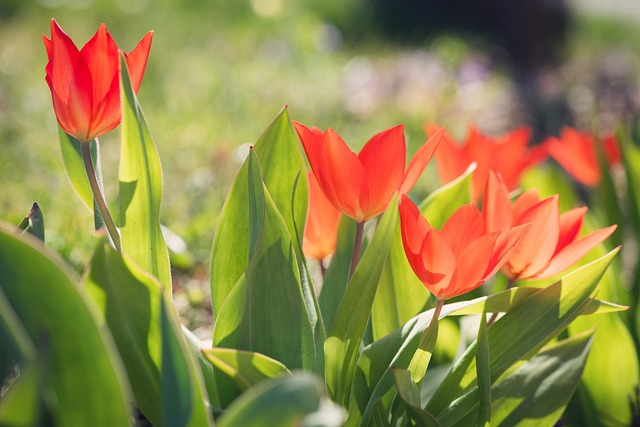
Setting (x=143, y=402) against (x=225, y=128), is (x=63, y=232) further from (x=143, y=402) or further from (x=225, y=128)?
(x=225, y=128)

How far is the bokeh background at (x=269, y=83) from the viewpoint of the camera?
8.39 feet

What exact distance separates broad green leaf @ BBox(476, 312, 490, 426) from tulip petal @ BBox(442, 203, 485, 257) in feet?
0.30

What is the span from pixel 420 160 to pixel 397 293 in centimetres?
26

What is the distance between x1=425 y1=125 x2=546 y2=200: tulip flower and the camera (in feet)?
4.67

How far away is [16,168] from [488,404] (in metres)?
2.29

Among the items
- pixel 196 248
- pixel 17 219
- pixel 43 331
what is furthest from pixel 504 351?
pixel 196 248

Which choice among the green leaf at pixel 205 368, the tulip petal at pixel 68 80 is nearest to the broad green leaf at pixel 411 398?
the green leaf at pixel 205 368

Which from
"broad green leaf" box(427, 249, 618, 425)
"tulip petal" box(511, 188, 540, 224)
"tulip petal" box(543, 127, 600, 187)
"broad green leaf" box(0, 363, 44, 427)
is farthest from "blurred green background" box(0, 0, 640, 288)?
"broad green leaf" box(0, 363, 44, 427)

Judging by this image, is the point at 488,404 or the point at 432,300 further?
the point at 432,300

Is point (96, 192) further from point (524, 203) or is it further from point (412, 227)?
point (524, 203)

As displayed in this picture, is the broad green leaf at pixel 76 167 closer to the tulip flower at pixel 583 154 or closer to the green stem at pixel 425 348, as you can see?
the green stem at pixel 425 348

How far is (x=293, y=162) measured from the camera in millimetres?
1104

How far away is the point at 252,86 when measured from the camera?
4.30 meters

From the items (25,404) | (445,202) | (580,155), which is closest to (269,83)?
(580,155)
